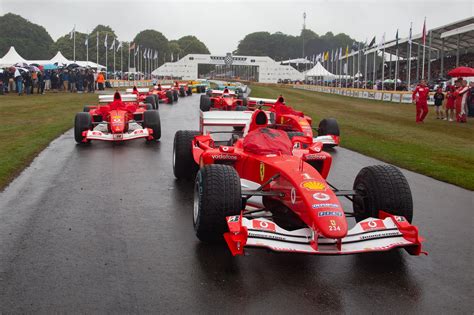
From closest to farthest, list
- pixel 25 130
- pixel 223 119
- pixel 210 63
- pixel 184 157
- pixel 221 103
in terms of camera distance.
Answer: pixel 184 157, pixel 223 119, pixel 25 130, pixel 221 103, pixel 210 63

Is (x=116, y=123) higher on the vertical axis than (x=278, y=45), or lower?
lower

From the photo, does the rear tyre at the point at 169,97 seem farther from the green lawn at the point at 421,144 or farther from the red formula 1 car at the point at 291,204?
the red formula 1 car at the point at 291,204

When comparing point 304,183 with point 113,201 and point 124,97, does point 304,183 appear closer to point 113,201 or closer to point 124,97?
point 113,201

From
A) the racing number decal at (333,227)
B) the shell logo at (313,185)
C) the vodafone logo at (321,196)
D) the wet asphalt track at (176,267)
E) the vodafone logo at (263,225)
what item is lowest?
the wet asphalt track at (176,267)

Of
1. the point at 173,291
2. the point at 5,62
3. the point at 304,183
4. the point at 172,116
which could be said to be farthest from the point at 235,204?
the point at 5,62

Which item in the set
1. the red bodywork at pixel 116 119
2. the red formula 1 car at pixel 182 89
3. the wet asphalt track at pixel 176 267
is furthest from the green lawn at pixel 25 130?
the red formula 1 car at pixel 182 89

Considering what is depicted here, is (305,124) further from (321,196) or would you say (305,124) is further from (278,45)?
(278,45)

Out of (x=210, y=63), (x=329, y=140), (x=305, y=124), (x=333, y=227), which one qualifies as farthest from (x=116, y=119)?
(x=210, y=63)

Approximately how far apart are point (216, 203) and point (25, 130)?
13.3m

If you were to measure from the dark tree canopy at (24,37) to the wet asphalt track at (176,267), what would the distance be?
132034mm

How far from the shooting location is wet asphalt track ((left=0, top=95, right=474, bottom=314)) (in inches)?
173

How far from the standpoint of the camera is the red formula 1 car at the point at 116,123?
1366 cm

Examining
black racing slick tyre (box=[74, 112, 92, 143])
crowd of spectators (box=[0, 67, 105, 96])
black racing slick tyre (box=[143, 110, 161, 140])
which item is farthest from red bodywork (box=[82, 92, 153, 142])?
crowd of spectators (box=[0, 67, 105, 96])

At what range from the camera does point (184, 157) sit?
30.5 ft
